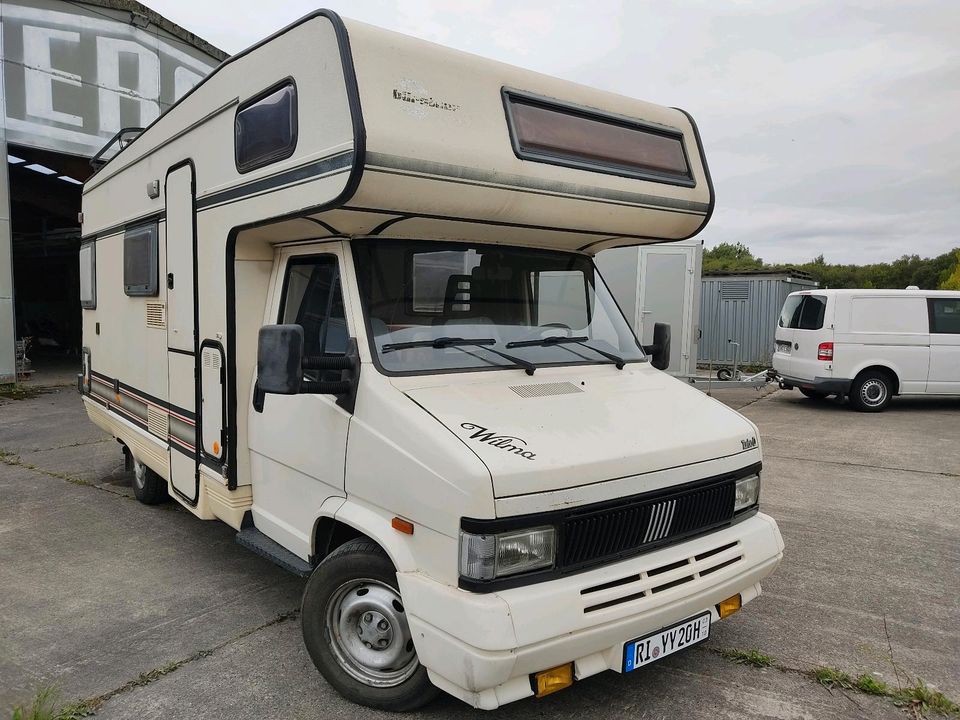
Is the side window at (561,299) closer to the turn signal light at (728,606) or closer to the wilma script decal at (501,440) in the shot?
the wilma script decal at (501,440)

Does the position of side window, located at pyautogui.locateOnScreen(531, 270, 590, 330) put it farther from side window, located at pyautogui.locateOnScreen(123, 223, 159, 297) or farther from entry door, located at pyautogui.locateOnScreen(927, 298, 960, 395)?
entry door, located at pyautogui.locateOnScreen(927, 298, 960, 395)

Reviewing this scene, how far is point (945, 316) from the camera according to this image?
38.8ft

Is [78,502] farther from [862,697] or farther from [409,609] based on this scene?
[862,697]

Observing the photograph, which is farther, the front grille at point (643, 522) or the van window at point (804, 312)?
the van window at point (804, 312)

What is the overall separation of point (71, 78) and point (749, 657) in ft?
52.7

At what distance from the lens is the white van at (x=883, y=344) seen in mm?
11766

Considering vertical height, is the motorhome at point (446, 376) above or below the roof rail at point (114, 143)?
below

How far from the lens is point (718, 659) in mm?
3707

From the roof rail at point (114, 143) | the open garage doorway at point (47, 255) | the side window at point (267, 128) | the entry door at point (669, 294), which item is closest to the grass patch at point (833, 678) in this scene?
the side window at point (267, 128)

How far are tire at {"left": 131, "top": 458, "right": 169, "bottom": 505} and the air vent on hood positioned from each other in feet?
13.3

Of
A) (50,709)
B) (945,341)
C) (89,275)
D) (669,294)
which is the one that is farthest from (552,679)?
(945,341)

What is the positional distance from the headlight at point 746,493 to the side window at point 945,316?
10.4 m

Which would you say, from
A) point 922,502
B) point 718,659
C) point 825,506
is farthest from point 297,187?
point 922,502

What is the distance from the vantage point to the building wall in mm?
13578
